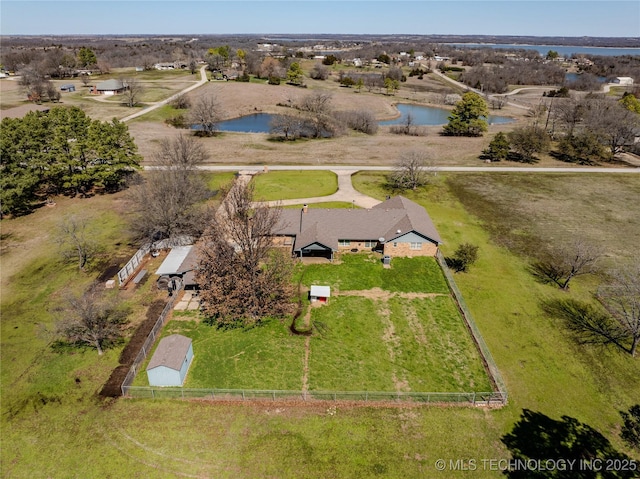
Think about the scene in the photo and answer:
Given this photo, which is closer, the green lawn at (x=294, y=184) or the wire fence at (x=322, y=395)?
the wire fence at (x=322, y=395)

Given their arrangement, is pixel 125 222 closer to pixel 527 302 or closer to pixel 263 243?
pixel 263 243

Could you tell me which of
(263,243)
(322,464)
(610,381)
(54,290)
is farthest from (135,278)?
(610,381)

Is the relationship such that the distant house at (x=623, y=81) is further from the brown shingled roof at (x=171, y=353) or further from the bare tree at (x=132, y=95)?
the brown shingled roof at (x=171, y=353)

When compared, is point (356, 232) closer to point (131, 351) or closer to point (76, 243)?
point (131, 351)

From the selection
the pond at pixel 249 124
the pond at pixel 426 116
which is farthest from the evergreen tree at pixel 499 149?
the pond at pixel 249 124

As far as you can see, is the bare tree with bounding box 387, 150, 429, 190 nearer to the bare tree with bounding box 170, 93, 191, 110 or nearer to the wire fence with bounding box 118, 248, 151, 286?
the wire fence with bounding box 118, 248, 151, 286

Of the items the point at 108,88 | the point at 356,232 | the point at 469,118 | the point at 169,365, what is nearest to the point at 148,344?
the point at 169,365
